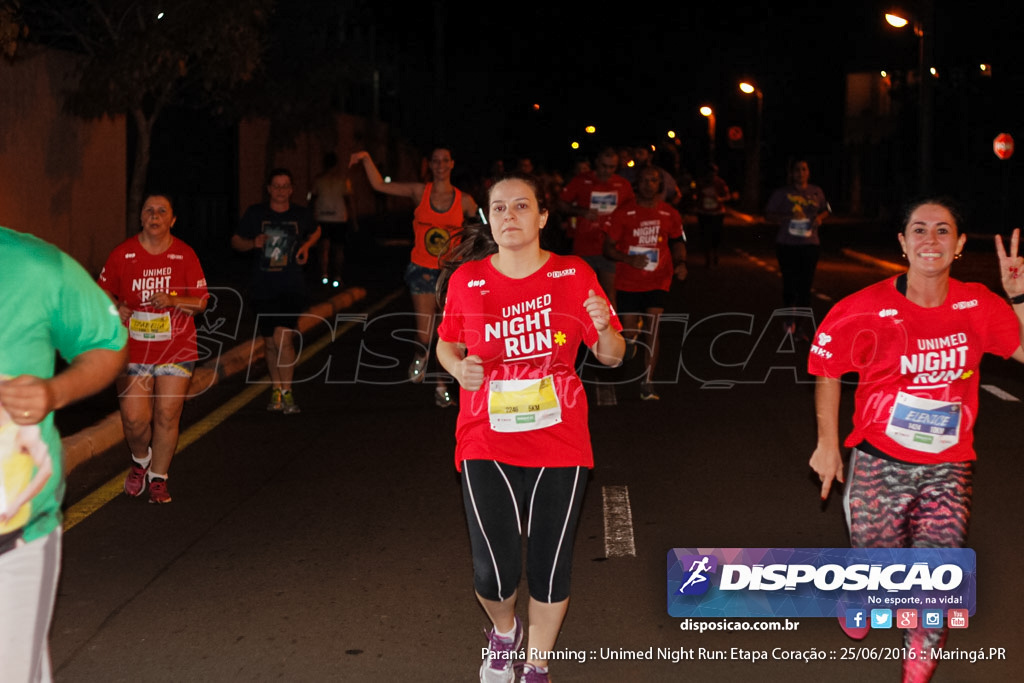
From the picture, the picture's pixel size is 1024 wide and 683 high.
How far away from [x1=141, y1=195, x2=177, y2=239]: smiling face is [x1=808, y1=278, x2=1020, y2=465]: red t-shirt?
14.5 ft

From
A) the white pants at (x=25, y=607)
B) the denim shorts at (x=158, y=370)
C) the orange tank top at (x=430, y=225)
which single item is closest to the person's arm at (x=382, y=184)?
the orange tank top at (x=430, y=225)

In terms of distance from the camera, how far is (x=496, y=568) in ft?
15.9

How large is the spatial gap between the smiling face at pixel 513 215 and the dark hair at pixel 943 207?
1.27m

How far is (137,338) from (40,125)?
13.7 m

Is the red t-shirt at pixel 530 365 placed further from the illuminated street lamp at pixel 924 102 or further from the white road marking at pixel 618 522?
the illuminated street lamp at pixel 924 102

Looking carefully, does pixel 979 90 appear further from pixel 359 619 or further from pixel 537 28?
pixel 537 28

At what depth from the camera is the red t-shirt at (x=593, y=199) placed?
1355cm

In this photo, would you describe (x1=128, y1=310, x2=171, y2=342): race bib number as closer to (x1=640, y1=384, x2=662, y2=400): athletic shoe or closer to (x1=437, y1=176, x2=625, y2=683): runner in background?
(x1=437, y1=176, x2=625, y2=683): runner in background

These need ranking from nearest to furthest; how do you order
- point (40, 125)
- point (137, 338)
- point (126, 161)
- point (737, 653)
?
1. point (737, 653)
2. point (137, 338)
3. point (40, 125)
4. point (126, 161)

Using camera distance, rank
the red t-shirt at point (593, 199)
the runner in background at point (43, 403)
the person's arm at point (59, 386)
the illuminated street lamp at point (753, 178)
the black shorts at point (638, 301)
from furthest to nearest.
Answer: the illuminated street lamp at point (753, 178) → the red t-shirt at point (593, 199) → the black shorts at point (638, 301) → the runner in background at point (43, 403) → the person's arm at point (59, 386)

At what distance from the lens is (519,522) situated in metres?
4.82

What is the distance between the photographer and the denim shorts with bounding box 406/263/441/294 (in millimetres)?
11570

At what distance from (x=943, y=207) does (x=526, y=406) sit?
5.10ft

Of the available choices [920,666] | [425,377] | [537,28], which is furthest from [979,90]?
[537,28]
